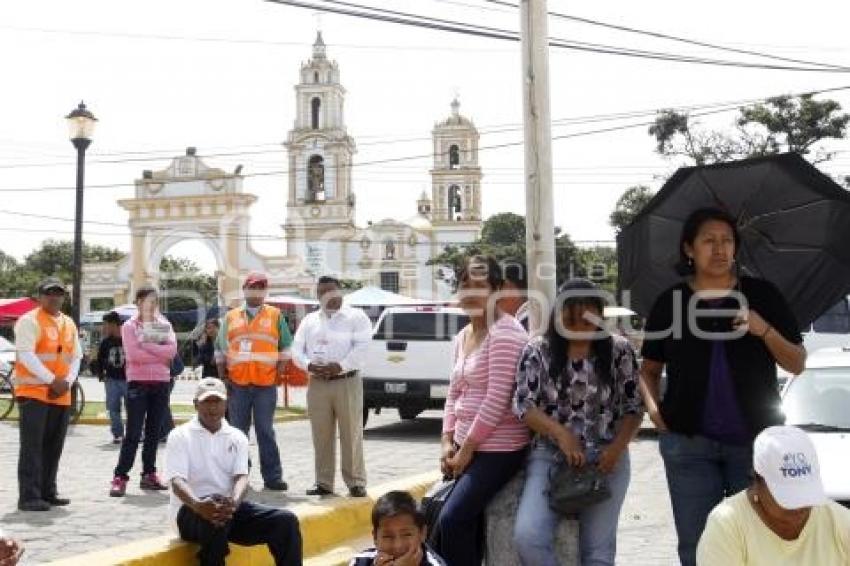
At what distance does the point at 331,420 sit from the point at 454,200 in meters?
80.7

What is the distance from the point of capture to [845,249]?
5.42 m

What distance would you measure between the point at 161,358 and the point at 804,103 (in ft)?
90.9

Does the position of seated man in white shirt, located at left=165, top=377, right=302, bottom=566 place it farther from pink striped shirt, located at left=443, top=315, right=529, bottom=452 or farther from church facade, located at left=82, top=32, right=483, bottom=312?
church facade, located at left=82, top=32, right=483, bottom=312

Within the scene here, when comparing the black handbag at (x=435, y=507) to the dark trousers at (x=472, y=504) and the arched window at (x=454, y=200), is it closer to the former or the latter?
the dark trousers at (x=472, y=504)

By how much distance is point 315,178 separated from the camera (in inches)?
3174

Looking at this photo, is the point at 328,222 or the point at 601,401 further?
the point at 328,222

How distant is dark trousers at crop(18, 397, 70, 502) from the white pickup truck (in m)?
6.52

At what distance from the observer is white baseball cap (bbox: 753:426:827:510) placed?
3.08m

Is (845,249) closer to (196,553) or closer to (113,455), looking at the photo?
(196,553)

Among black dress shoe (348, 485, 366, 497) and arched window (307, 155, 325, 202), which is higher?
arched window (307, 155, 325, 202)

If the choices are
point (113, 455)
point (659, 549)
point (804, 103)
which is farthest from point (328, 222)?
point (659, 549)

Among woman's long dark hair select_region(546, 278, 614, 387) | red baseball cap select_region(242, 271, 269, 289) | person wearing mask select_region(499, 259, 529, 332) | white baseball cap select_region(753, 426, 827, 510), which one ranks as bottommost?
white baseball cap select_region(753, 426, 827, 510)

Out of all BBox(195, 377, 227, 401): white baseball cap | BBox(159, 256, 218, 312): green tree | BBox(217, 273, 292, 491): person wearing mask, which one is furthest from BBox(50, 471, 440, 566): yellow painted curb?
BBox(159, 256, 218, 312): green tree

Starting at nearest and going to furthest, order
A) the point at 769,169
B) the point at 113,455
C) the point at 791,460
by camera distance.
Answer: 1. the point at 791,460
2. the point at 769,169
3. the point at 113,455
